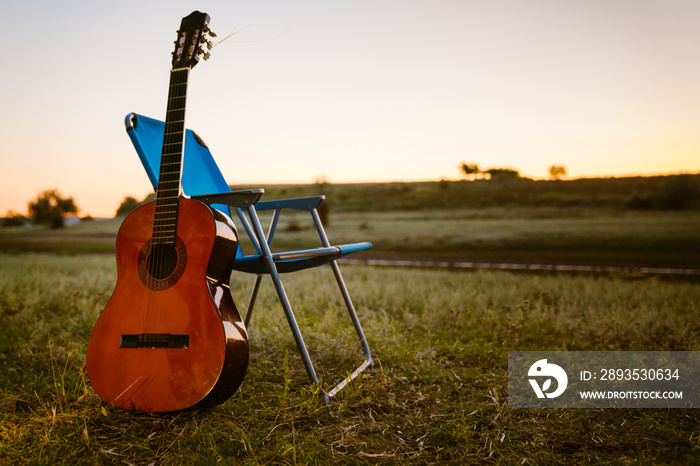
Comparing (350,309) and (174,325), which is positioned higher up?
(174,325)

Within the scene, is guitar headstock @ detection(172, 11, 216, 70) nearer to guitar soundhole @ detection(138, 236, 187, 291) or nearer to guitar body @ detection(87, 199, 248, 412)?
guitar body @ detection(87, 199, 248, 412)

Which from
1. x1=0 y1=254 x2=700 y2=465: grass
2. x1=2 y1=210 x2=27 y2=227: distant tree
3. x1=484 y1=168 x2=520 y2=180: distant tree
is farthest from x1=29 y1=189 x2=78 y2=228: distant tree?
x1=484 y1=168 x2=520 y2=180: distant tree

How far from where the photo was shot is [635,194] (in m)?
28.9

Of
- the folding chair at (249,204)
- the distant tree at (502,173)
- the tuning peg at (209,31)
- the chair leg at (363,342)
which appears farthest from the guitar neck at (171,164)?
the distant tree at (502,173)

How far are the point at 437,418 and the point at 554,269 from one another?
806 cm

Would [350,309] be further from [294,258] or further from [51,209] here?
[51,209]

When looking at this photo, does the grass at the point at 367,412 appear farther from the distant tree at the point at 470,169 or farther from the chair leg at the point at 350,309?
the distant tree at the point at 470,169

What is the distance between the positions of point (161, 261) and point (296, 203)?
1.00 meters

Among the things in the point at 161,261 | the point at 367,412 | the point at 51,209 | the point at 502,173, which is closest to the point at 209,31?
the point at 161,261

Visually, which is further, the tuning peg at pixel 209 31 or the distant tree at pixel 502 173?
the distant tree at pixel 502 173

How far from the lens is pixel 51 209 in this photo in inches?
1174

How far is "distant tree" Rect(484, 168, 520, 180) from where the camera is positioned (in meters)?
42.5

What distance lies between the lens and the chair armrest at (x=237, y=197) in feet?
6.15

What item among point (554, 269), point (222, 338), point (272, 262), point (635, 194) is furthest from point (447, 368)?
point (635, 194)
